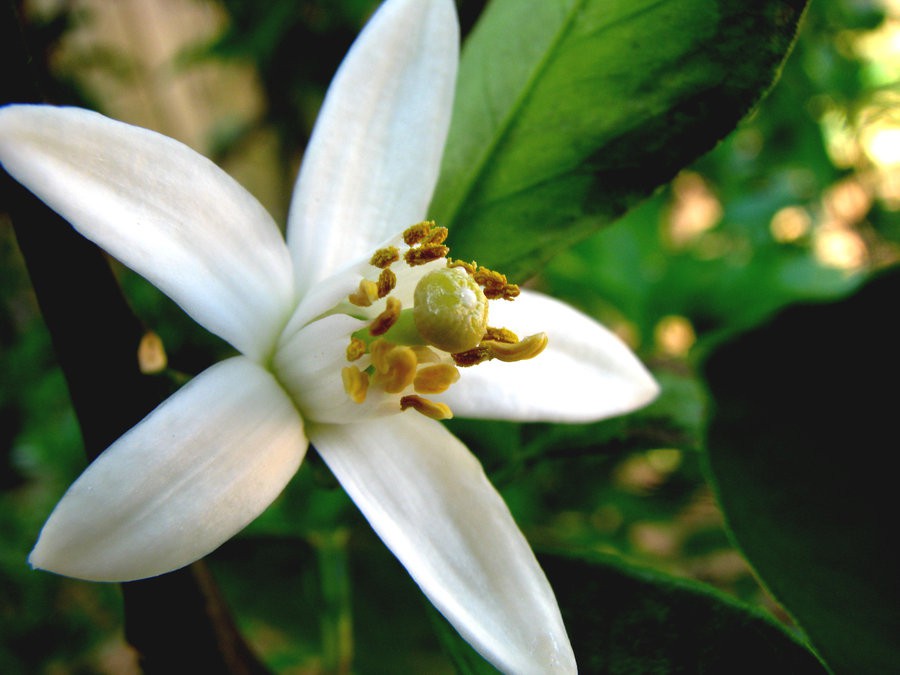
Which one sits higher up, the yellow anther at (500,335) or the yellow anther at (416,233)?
the yellow anther at (416,233)

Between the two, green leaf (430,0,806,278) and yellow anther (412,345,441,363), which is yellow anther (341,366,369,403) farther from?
green leaf (430,0,806,278)

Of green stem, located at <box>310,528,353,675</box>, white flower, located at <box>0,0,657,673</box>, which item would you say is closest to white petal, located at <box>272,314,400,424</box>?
white flower, located at <box>0,0,657,673</box>

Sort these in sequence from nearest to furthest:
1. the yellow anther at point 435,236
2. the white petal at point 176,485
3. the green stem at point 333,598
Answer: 1. the white petal at point 176,485
2. the yellow anther at point 435,236
3. the green stem at point 333,598

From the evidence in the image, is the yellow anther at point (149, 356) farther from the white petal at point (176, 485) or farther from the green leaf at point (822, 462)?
the green leaf at point (822, 462)

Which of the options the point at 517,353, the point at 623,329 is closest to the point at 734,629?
the point at 517,353

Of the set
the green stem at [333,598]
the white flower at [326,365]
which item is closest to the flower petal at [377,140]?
the white flower at [326,365]

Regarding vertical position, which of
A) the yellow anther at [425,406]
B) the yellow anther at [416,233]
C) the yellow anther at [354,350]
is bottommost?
the yellow anther at [425,406]
